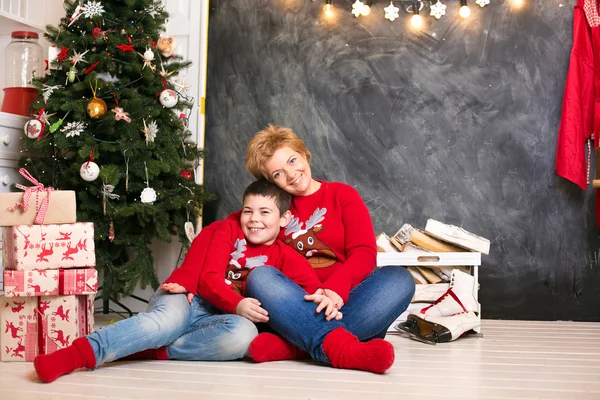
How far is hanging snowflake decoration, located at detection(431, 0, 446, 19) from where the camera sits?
3.39m

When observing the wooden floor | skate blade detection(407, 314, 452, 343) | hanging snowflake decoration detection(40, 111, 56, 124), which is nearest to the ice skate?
skate blade detection(407, 314, 452, 343)

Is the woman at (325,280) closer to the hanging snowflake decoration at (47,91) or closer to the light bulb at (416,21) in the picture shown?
the hanging snowflake decoration at (47,91)

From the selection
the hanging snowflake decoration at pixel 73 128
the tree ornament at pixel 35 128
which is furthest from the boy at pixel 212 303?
the tree ornament at pixel 35 128

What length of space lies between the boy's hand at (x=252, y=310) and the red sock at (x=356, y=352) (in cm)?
21

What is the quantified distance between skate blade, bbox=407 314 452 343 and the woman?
0.39m

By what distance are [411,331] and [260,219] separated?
91cm

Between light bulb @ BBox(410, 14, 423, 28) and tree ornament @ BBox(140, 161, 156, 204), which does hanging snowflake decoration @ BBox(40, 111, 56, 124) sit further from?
light bulb @ BBox(410, 14, 423, 28)

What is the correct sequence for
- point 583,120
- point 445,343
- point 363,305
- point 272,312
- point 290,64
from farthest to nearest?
1. point 290,64
2. point 583,120
3. point 445,343
4. point 363,305
5. point 272,312

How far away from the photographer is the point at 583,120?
3289 mm

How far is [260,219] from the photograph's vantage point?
2258mm

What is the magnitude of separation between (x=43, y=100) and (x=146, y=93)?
0.43m

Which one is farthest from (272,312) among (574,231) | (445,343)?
(574,231)

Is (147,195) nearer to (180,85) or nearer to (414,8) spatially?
(180,85)

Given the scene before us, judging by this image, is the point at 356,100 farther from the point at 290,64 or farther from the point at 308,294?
the point at 308,294
